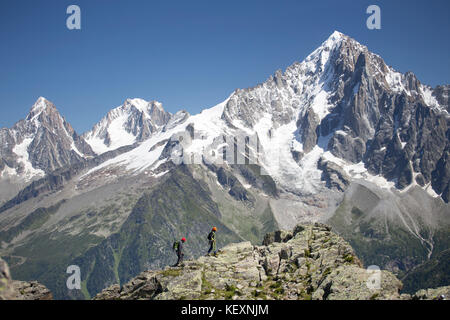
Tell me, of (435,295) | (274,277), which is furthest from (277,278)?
(435,295)

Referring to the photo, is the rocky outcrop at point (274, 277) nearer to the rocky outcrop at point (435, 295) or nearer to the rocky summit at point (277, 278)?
the rocky summit at point (277, 278)

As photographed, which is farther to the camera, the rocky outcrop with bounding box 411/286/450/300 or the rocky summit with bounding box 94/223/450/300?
the rocky summit with bounding box 94/223/450/300

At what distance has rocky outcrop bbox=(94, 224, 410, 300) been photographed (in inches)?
1508

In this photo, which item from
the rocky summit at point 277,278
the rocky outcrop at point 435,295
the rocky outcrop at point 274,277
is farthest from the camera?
the rocky outcrop at point 274,277

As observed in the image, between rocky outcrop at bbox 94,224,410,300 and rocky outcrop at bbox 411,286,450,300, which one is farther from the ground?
rocky outcrop at bbox 94,224,410,300

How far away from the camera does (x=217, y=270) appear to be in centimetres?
4891

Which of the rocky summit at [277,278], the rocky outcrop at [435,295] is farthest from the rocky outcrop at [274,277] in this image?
the rocky outcrop at [435,295]

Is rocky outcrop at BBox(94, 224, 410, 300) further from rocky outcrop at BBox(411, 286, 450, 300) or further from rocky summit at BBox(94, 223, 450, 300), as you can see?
rocky outcrop at BBox(411, 286, 450, 300)

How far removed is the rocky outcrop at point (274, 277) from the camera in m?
38.3

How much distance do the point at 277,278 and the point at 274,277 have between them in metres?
0.45

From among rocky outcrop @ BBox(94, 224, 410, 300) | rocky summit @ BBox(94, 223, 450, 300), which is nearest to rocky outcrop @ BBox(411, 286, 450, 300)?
rocky summit @ BBox(94, 223, 450, 300)
